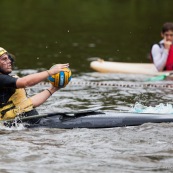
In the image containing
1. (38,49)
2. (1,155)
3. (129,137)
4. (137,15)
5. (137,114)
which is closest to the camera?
(1,155)

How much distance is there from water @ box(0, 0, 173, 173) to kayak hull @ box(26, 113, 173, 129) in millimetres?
85

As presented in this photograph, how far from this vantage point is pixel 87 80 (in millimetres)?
14211

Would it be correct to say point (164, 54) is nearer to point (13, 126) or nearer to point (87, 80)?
point (87, 80)

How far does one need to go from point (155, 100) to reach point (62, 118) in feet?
10.4

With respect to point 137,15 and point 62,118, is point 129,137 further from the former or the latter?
point 137,15

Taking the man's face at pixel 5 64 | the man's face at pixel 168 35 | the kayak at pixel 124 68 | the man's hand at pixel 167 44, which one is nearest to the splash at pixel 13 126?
the man's face at pixel 5 64

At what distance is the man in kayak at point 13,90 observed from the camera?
8.38 metres

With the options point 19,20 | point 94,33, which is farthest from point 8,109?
point 19,20

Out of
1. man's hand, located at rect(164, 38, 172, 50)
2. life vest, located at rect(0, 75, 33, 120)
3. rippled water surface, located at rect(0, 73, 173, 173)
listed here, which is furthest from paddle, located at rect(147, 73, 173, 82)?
life vest, located at rect(0, 75, 33, 120)

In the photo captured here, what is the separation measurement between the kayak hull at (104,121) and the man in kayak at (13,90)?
25cm

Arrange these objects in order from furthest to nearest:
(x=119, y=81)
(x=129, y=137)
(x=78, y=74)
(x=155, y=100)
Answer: (x=78, y=74), (x=119, y=81), (x=155, y=100), (x=129, y=137)

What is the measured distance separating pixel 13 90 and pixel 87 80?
18.5ft

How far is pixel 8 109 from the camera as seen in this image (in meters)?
8.64

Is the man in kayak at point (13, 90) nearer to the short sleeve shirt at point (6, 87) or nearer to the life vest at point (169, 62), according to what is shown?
the short sleeve shirt at point (6, 87)
